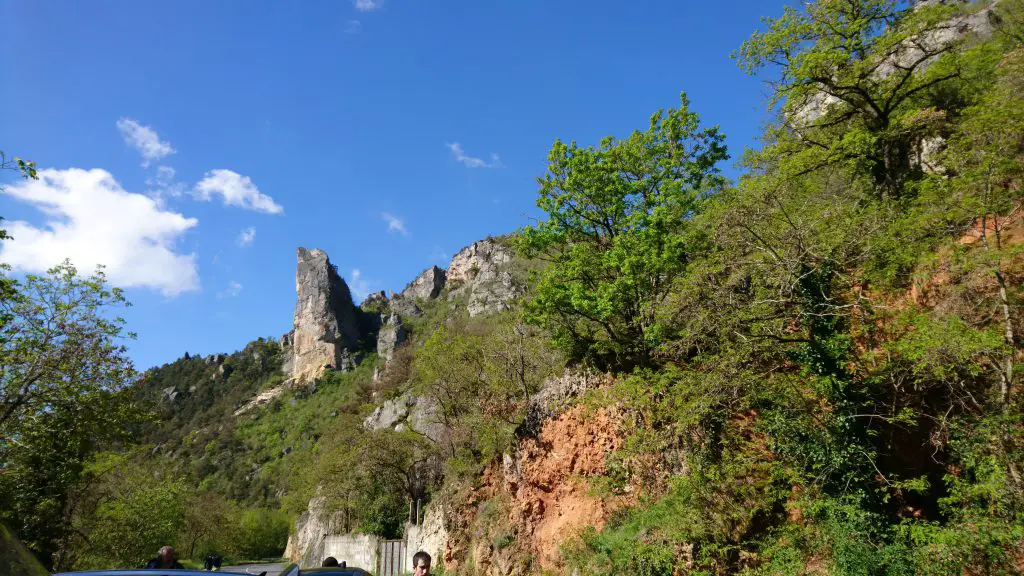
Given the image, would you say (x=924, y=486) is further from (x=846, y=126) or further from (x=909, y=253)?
(x=846, y=126)

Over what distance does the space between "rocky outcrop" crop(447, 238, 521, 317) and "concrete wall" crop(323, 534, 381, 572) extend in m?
27.2

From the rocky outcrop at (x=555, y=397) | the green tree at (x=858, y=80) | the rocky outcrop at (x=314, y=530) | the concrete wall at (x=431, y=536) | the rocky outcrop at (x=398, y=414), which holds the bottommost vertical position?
the rocky outcrop at (x=314, y=530)

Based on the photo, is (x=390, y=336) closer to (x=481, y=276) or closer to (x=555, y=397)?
(x=481, y=276)

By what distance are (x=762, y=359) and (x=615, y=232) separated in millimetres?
6224

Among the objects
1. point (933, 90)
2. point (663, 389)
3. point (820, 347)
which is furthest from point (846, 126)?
point (663, 389)

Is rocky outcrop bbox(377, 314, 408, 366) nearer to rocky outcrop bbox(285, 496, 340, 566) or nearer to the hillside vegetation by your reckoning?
rocky outcrop bbox(285, 496, 340, 566)

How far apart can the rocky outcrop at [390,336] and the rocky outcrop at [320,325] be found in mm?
6895

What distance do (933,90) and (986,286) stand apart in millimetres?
8670

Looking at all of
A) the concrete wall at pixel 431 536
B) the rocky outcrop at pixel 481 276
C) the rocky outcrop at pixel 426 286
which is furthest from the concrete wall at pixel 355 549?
the rocky outcrop at pixel 426 286

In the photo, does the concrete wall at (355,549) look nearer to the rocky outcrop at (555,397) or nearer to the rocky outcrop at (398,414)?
the rocky outcrop at (398,414)

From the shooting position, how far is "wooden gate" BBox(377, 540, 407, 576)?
27.1 meters

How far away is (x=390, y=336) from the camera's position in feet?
334

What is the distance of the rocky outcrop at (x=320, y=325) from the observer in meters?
104

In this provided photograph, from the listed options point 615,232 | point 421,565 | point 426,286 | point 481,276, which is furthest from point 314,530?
point 426,286
